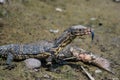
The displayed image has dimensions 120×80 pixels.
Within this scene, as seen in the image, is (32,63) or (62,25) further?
(62,25)

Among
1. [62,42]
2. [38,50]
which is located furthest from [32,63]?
[62,42]

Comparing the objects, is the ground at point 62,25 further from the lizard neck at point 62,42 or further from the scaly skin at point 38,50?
the lizard neck at point 62,42

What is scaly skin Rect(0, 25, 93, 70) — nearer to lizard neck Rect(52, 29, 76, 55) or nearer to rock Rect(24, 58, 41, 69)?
lizard neck Rect(52, 29, 76, 55)

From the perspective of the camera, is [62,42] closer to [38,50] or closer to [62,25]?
[38,50]

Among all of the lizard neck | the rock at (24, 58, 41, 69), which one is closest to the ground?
the rock at (24, 58, 41, 69)

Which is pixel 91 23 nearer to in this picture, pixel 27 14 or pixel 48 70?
pixel 27 14
